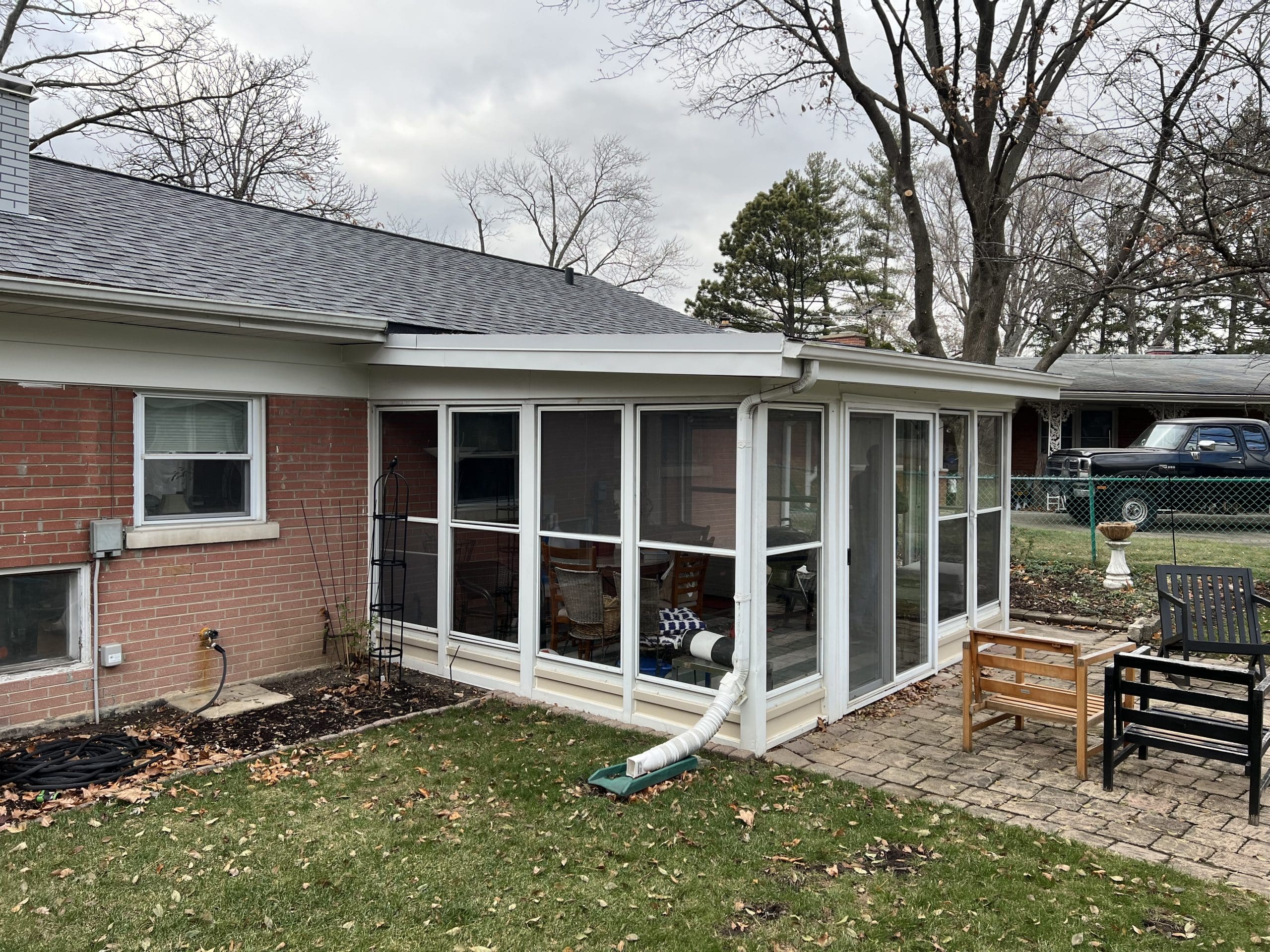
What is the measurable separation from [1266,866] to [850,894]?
193 centimetres

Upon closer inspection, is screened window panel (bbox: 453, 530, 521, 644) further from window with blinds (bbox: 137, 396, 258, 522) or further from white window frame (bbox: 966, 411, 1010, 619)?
white window frame (bbox: 966, 411, 1010, 619)

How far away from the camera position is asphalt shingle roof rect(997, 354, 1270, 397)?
18578 mm

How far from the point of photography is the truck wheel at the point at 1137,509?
46.9 feet

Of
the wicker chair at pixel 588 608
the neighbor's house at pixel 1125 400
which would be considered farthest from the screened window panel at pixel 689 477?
the neighbor's house at pixel 1125 400

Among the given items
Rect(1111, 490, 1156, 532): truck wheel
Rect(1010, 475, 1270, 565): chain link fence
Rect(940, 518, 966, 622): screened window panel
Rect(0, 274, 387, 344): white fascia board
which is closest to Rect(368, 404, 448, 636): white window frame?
Rect(0, 274, 387, 344): white fascia board

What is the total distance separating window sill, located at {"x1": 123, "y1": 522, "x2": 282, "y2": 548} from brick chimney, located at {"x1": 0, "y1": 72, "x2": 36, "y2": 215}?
2675mm

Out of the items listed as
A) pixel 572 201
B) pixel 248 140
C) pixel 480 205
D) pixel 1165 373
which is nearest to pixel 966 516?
pixel 1165 373

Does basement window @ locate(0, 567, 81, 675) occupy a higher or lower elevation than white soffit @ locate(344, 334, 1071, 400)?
lower

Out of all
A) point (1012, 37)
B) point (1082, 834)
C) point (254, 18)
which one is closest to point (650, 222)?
point (254, 18)

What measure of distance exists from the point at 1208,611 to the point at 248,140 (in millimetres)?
23746

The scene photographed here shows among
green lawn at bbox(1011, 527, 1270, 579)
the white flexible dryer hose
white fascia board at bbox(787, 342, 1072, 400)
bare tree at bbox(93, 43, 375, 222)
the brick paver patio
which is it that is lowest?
the brick paver patio

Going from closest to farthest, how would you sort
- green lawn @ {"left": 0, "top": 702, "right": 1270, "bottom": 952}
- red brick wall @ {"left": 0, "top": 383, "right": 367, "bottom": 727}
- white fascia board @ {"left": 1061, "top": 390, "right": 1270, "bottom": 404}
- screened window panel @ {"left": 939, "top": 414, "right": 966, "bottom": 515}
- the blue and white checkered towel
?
green lawn @ {"left": 0, "top": 702, "right": 1270, "bottom": 952} < red brick wall @ {"left": 0, "top": 383, "right": 367, "bottom": 727} < the blue and white checkered towel < screened window panel @ {"left": 939, "top": 414, "right": 966, "bottom": 515} < white fascia board @ {"left": 1061, "top": 390, "right": 1270, "bottom": 404}

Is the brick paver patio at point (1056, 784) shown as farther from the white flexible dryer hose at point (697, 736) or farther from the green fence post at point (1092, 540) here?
the green fence post at point (1092, 540)

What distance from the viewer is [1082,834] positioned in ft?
14.3
